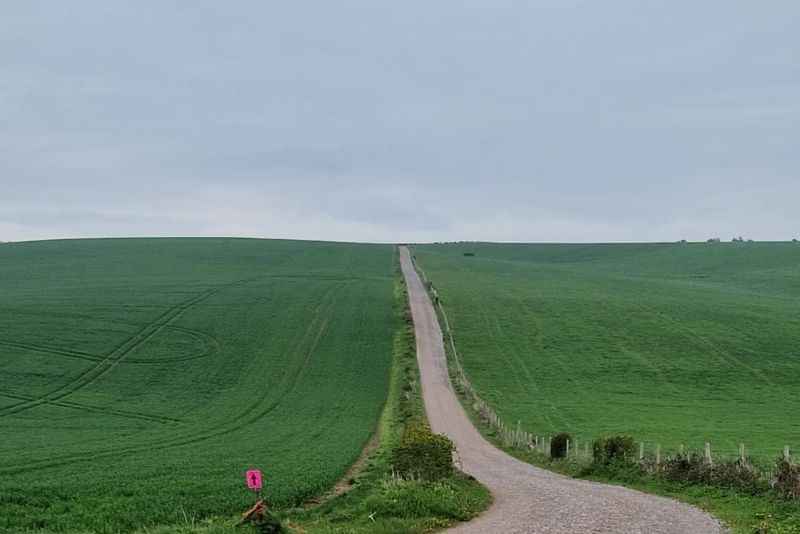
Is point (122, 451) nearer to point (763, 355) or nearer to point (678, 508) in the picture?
point (678, 508)

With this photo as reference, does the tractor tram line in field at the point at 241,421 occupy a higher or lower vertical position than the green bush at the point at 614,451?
lower

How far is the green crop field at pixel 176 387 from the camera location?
23203 millimetres

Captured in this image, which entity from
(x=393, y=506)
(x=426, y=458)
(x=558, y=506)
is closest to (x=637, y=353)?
(x=426, y=458)

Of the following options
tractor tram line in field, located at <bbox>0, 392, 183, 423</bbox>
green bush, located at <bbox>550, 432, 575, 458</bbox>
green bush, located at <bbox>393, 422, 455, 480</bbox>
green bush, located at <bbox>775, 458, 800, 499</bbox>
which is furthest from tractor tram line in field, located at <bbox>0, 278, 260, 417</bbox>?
green bush, located at <bbox>775, 458, 800, 499</bbox>

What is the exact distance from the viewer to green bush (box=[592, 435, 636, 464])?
26859mm

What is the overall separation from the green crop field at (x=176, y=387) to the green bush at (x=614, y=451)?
9292 millimetres

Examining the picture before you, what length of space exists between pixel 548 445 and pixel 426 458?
13064 mm

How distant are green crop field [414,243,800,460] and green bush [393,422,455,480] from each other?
14429 mm

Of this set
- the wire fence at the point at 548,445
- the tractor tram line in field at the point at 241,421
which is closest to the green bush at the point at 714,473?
the wire fence at the point at 548,445

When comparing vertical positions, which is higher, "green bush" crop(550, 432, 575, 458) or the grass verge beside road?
the grass verge beside road

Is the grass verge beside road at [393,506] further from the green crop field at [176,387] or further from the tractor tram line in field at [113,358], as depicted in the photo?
the tractor tram line in field at [113,358]

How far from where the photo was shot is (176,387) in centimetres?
4775

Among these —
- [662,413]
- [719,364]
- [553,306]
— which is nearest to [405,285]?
[553,306]

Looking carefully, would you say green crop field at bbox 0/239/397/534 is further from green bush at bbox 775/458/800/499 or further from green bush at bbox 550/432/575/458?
green bush at bbox 775/458/800/499
